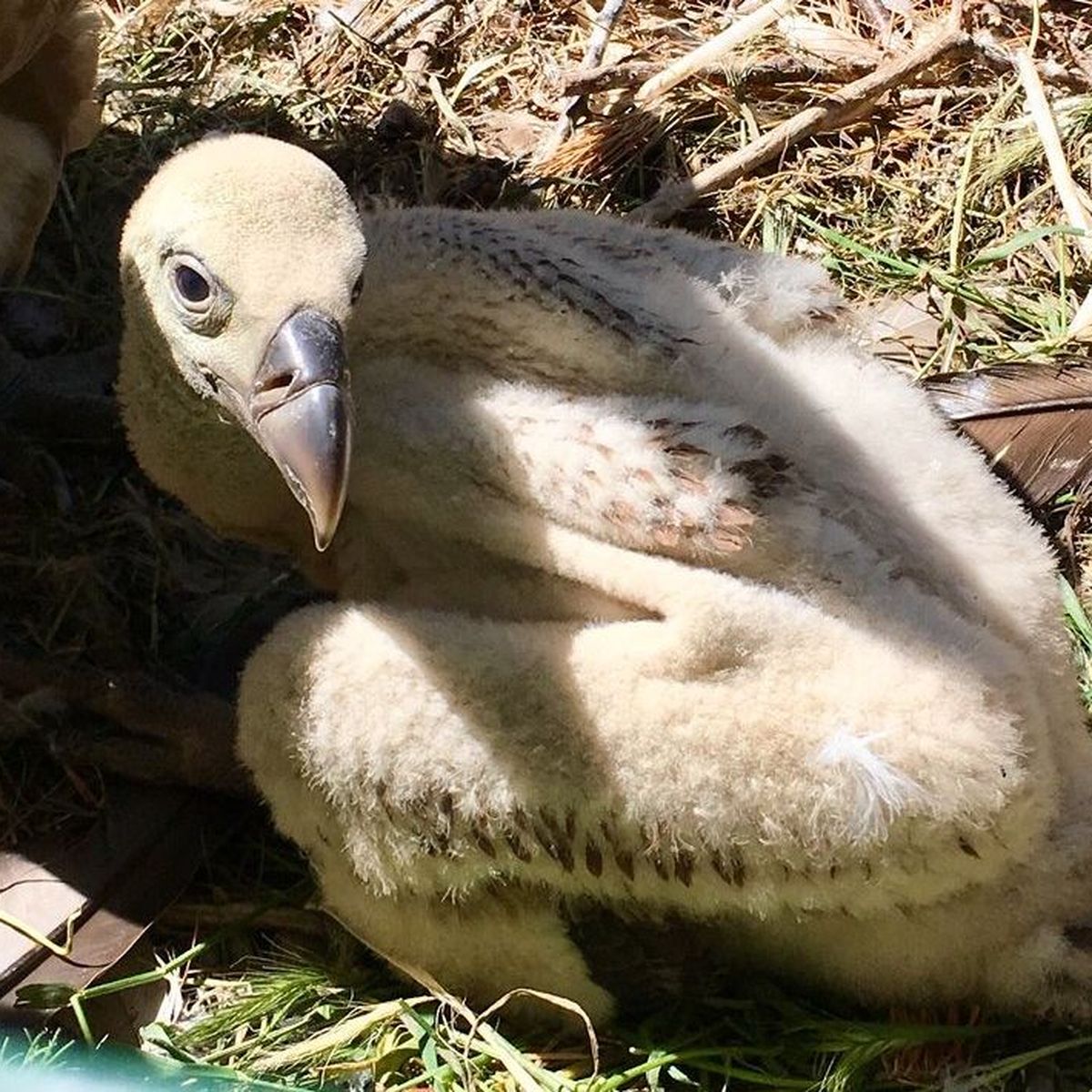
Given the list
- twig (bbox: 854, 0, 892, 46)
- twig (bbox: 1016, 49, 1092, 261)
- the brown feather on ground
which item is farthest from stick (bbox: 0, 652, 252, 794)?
twig (bbox: 854, 0, 892, 46)

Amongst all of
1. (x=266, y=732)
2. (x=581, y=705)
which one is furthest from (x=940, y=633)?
(x=266, y=732)

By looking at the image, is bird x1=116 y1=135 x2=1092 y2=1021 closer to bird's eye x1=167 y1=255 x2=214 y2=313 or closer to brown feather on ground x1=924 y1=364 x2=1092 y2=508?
bird's eye x1=167 y1=255 x2=214 y2=313

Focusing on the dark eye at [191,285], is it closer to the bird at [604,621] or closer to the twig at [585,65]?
the bird at [604,621]

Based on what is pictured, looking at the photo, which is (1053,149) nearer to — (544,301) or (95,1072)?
(544,301)

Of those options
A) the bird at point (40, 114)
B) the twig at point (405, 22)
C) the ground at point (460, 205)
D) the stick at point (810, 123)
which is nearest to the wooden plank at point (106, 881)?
the ground at point (460, 205)

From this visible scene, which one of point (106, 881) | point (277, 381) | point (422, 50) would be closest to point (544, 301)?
point (277, 381)
